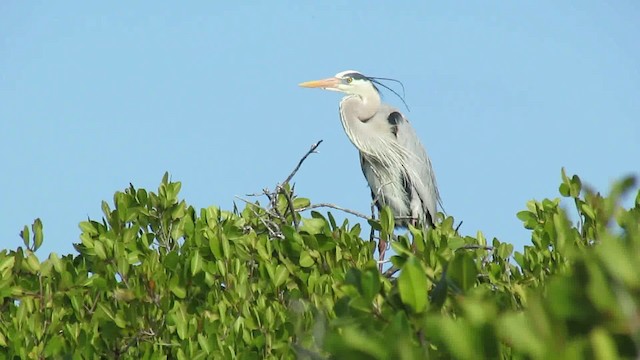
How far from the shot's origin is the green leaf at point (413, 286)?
1.64 metres

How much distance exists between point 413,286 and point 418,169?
7922 mm

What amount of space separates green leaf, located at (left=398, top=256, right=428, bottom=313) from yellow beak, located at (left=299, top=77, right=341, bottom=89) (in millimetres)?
8604

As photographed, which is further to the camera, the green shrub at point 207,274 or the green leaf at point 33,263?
the green leaf at point 33,263

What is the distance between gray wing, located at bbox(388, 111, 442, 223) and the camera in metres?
9.48

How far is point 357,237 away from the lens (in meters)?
4.68

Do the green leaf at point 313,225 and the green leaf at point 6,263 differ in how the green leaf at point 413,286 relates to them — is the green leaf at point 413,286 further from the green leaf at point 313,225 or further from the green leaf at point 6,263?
the green leaf at point 6,263

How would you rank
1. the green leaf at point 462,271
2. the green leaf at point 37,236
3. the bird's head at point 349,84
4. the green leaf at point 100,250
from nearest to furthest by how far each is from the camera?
the green leaf at point 462,271, the green leaf at point 100,250, the green leaf at point 37,236, the bird's head at point 349,84

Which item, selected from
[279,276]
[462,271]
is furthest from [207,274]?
[462,271]

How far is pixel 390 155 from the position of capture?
9.49 meters

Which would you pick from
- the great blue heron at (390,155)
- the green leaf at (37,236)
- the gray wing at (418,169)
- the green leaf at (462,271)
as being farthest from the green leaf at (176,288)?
the gray wing at (418,169)

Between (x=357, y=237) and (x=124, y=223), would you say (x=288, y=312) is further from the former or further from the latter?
(x=124, y=223)

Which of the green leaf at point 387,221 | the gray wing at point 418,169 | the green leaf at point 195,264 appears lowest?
the green leaf at point 195,264

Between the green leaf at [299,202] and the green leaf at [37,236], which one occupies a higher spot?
the green leaf at [299,202]

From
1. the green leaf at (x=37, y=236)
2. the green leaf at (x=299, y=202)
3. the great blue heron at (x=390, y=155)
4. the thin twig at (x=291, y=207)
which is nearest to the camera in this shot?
the green leaf at (x=37, y=236)
